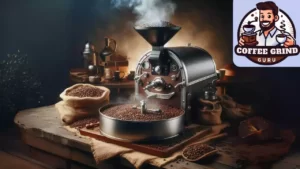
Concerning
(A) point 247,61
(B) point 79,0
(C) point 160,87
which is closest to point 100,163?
(C) point 160,87

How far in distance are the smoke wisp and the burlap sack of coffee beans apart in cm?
126

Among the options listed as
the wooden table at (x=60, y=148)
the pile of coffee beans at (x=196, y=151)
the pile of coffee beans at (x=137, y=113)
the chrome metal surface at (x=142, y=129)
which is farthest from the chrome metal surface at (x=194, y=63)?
the wooden table at (x=60, y=148)

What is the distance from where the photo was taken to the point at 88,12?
5984 mm

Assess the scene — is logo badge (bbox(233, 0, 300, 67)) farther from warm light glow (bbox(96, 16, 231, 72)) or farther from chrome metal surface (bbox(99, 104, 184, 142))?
chrome metal surface (bbox(99, 104, 184, 142))

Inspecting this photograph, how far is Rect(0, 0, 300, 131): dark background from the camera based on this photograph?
15.5 feet

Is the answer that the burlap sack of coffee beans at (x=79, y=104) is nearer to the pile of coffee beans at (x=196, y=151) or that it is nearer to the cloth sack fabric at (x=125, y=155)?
the cloth sack fabric at (x=125, y=155)

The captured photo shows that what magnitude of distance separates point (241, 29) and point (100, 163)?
2441 mm

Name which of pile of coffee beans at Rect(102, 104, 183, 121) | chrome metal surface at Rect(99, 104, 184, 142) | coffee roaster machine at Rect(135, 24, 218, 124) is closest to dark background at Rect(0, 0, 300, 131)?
coffee roaster machine at Rect(135, 24, 218, 124)

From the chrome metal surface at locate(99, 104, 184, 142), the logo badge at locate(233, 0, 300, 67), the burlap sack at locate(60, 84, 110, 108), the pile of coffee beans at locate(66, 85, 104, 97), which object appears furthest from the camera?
the logo badge at locate(233, 0, 300, 67)

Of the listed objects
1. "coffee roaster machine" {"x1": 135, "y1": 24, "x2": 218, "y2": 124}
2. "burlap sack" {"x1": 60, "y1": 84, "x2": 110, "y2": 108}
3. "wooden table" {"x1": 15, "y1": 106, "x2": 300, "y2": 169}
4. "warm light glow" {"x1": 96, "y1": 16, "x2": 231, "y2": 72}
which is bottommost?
"wooden table" {"x1": 15, "y1": 106, "x2": 300, "y2": 169}

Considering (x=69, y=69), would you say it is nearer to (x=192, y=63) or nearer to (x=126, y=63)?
(x=126, y=63)

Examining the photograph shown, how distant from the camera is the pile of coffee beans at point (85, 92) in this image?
3770 millimetres

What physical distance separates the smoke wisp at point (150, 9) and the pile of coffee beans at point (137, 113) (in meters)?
1.40

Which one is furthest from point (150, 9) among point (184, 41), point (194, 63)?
point (194, 63)
